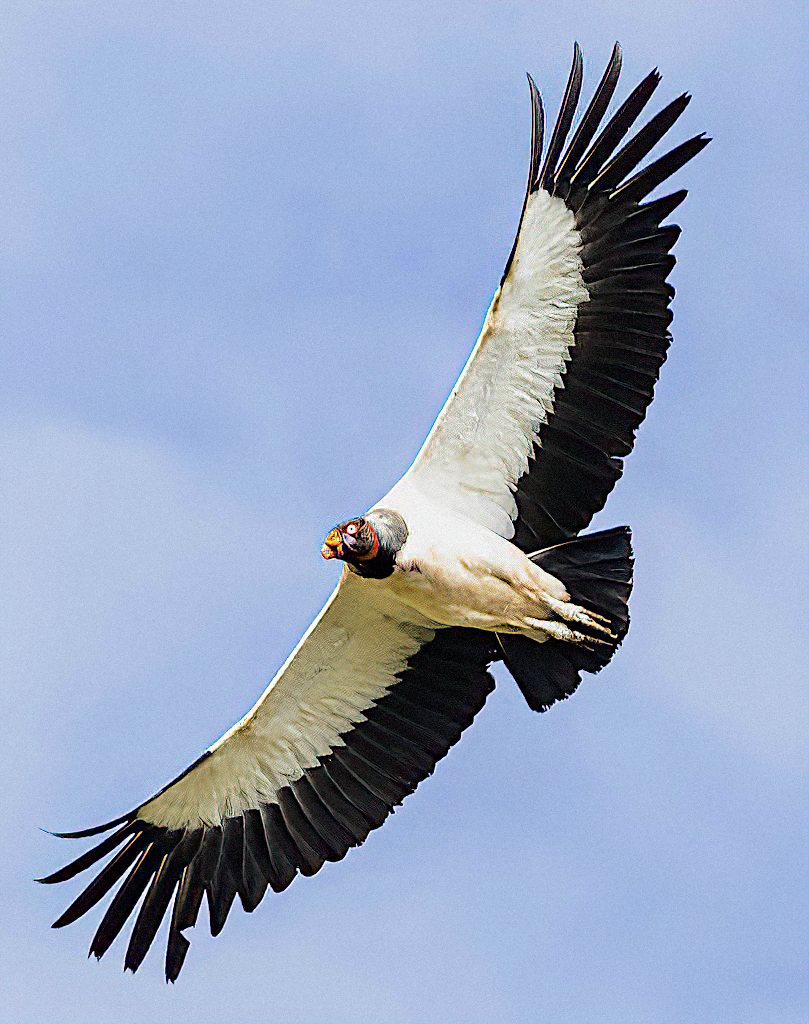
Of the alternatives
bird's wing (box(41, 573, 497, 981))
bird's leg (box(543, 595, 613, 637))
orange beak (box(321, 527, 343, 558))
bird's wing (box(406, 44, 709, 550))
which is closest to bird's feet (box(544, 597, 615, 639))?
bird's leg (box(543, 595, 613, 637))

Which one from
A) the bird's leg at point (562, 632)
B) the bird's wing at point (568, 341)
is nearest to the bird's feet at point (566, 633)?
the bird's leg at point (562, 632)

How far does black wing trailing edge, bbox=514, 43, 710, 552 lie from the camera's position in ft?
42.0

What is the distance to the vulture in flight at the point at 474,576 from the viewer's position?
13023 mm

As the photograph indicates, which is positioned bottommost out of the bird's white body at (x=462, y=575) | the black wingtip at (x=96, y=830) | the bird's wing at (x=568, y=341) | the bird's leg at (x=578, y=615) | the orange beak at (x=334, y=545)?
the black wingtip at (x=96, y=830)

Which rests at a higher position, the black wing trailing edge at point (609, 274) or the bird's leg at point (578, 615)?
the black wing trailing edge at point (609, 274)

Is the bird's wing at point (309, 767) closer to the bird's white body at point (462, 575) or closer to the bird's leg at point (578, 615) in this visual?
the bird's white body at point (462, 575)

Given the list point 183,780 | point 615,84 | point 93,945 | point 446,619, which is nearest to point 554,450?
point 446,619

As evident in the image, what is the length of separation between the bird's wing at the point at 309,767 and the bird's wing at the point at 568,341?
1.20 metres

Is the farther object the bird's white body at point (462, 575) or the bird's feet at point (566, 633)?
the bird's feet at point (566, 633)

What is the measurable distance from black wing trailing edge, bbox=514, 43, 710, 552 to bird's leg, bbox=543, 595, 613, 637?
24.0 inches

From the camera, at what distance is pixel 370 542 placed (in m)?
12.9

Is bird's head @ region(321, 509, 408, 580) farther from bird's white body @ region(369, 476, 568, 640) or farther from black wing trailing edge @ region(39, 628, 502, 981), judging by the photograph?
black wing trailing edge @ region(39, 628, 502, 981)

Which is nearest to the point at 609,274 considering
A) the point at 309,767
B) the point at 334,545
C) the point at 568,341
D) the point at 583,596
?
the point at 568,341

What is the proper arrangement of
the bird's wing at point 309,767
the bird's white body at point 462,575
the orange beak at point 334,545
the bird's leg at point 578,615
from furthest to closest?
the bird's wing at point 309,767, the bird's leg at point 578,615, the bird's white body at point 462,575, the orange beak at point 334,545
